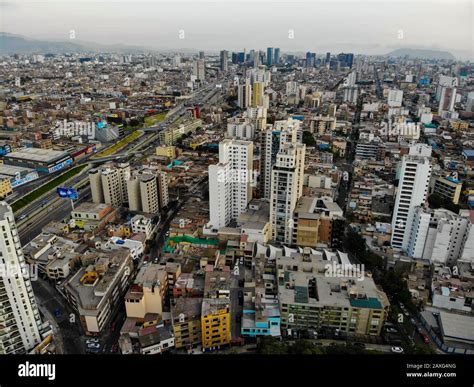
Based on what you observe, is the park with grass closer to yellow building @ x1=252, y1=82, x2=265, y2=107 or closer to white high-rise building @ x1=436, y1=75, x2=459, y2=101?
yellow building @ x1=252, y1=82, x2=265, y2=107

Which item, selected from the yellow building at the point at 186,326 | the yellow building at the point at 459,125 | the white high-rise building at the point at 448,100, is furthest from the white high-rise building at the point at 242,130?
the white high-rise building at the point at 448,100

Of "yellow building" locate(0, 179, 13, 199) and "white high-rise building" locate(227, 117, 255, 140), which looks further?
"white high-rise building" locate(227, 117, 255, 140)

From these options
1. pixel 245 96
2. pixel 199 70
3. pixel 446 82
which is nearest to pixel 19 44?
pixel 245 96

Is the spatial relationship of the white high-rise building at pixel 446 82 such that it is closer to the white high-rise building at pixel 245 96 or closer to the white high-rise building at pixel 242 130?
the white high-rise building at pixel 245 96

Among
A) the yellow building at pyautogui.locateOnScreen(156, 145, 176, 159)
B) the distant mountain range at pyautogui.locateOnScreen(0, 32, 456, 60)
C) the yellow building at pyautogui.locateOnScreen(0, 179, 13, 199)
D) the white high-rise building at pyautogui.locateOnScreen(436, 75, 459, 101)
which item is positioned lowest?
the yellow building at pyautogui.locateOnScreen(0, 179, 13, 199)

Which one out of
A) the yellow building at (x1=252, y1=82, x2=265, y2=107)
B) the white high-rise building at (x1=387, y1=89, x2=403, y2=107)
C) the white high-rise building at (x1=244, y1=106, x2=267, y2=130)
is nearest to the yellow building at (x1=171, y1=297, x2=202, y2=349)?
the white high-rise building at (x1=244, y1=106, x2=267, y2=130)

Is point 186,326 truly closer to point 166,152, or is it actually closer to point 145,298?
point 145,298
